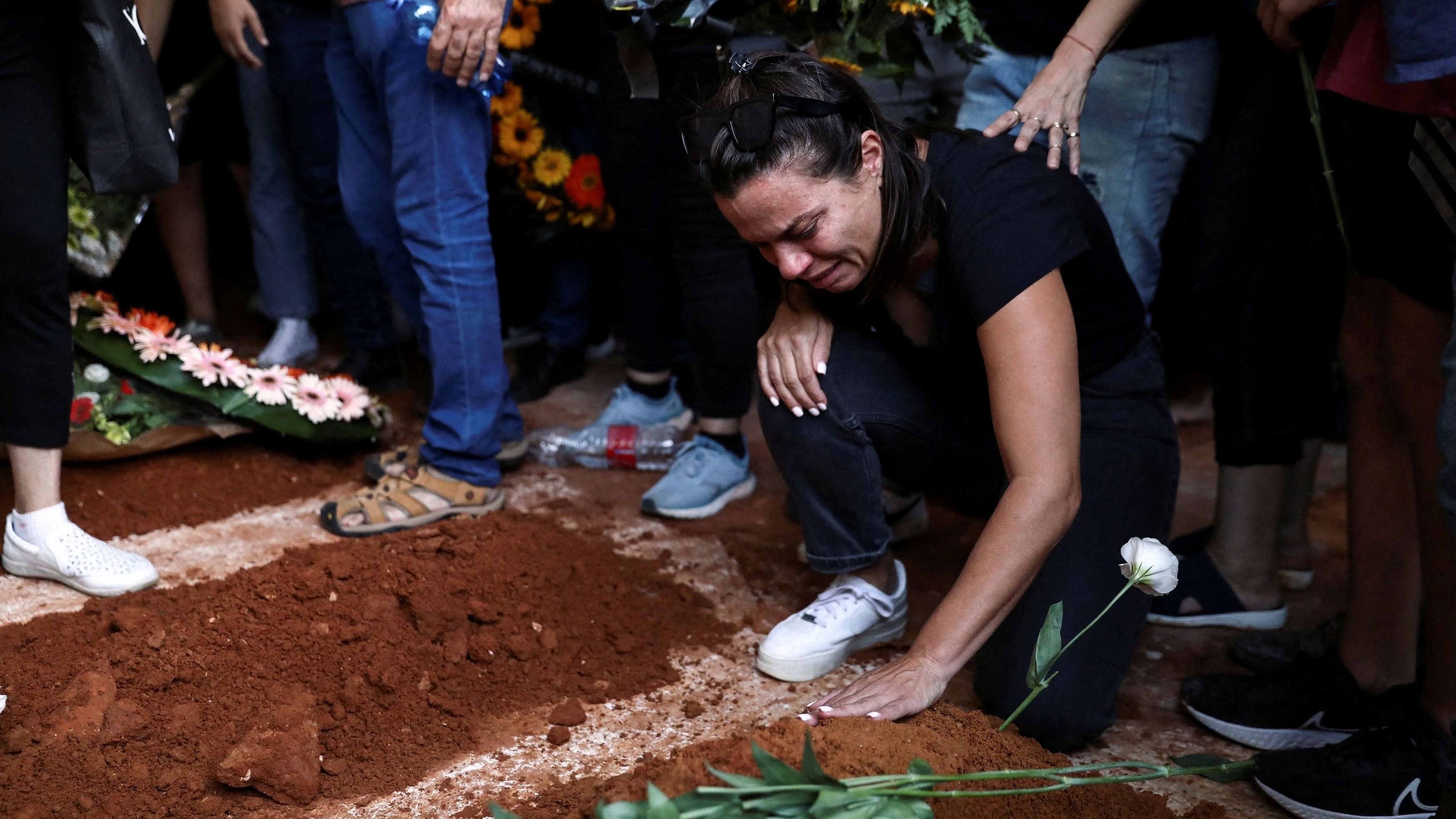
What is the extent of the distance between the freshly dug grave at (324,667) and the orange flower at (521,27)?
149 centimetres

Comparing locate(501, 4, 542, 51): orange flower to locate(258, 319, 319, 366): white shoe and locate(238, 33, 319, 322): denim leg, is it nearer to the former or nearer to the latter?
locate(238, 33, 319, 322): denim leg

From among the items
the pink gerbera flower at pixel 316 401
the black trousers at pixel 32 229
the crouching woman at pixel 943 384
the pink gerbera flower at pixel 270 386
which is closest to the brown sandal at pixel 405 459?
the pink gerbera flower at pixel 316 401

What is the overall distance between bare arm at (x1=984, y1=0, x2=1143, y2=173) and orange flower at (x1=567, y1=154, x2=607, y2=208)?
157 centimetres

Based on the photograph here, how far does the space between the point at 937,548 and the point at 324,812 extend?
1495 mm

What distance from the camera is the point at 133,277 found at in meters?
4.05

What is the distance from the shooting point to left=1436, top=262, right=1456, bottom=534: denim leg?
4.05ft

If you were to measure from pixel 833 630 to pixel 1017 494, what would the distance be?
59cm

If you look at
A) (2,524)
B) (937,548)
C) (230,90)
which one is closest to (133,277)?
(230,90)

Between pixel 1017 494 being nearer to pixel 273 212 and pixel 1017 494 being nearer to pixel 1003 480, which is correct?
pixel 1003 480

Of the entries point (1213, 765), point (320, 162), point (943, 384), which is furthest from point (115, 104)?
point (1213, 765)

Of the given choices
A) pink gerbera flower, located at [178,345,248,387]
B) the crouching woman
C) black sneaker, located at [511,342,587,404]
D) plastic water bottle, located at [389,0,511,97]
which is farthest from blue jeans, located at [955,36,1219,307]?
pink gerbera flower, located at [178,345,248,387]

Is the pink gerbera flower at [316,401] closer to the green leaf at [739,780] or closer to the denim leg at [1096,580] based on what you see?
the denim leg at [1096,580]

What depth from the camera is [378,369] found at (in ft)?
11.6

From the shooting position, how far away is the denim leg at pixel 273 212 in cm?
346
